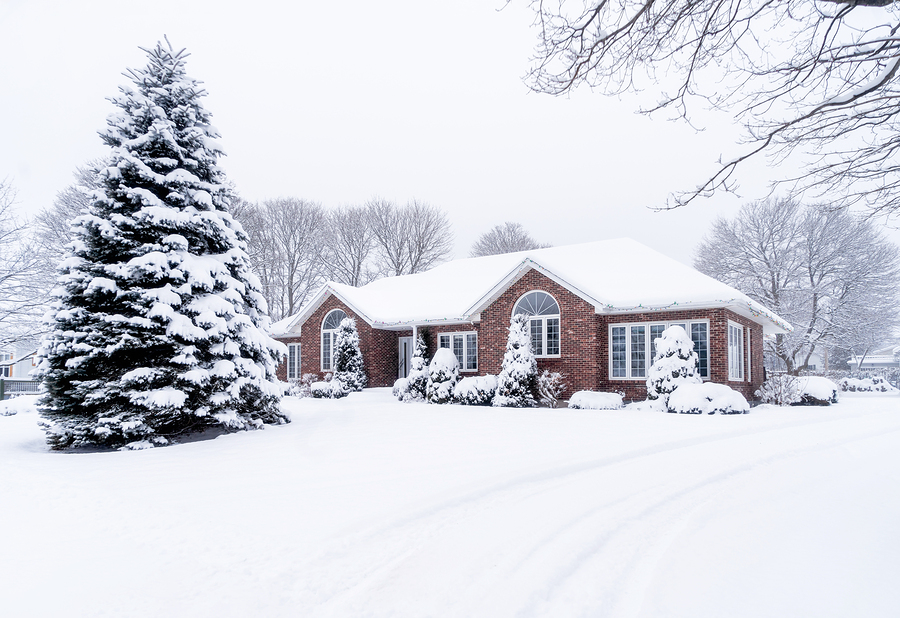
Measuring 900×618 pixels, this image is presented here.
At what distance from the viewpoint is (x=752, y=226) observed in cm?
3091

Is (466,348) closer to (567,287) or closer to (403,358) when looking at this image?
(403,358)

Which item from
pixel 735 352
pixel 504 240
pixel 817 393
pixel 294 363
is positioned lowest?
pixel 817 393

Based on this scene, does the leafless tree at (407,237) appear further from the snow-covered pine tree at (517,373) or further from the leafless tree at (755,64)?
the leafless tree at (755,64)

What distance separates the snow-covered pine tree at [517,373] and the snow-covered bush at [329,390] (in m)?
5.96

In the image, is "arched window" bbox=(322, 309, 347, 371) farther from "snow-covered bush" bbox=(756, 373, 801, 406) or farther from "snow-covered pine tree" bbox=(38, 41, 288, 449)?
"snow-covered bush" bbox=(756, 373, 801, 406)

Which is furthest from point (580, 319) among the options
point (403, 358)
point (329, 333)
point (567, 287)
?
point (329, 333)

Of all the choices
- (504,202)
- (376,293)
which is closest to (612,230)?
(504,202)

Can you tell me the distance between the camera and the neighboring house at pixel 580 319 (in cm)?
1773

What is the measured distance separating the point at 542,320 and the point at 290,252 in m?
23.6

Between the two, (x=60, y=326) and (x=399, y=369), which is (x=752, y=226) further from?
(x=60, y=326)

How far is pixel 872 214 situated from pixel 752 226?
1035 inches

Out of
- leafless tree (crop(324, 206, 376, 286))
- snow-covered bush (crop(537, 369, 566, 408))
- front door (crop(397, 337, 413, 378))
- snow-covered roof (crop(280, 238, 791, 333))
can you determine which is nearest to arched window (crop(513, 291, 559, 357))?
snow-covered roof (crop(280, 238, 791, 333))

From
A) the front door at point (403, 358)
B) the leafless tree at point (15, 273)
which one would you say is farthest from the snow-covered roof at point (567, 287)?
the leafless tree at point (15, 273)

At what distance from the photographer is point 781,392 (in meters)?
18.9
